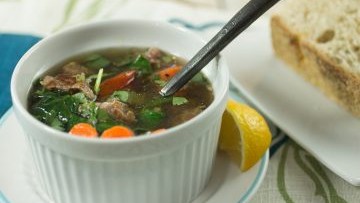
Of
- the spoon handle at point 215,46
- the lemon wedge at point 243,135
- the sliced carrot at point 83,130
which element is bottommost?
the lemon wedge at point 243,135

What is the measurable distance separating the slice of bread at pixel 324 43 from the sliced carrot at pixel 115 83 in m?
0.93

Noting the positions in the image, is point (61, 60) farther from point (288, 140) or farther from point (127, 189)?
point (288, 140)

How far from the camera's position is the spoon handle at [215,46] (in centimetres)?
184

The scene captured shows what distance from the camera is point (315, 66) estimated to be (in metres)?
2.51

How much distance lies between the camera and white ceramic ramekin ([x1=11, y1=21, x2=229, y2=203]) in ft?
5.13

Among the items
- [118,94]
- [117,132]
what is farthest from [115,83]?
[117,132]

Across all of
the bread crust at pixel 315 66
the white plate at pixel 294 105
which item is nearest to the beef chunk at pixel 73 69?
the white plate at pixel 294 105

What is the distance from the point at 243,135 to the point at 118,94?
1.41ft

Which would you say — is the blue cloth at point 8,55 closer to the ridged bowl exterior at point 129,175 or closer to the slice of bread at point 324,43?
the ridged bowl exterior at point 129,175

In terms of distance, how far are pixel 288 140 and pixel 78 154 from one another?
101 centimetres

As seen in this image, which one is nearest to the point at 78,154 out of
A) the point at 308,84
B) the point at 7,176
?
the point at 7,176

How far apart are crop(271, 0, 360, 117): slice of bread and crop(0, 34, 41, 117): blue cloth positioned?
1147 mm

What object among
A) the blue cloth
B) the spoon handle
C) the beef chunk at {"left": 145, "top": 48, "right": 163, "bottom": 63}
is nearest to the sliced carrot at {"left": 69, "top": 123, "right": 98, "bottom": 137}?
the spoon handle

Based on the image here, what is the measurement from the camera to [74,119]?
5.60 ft
